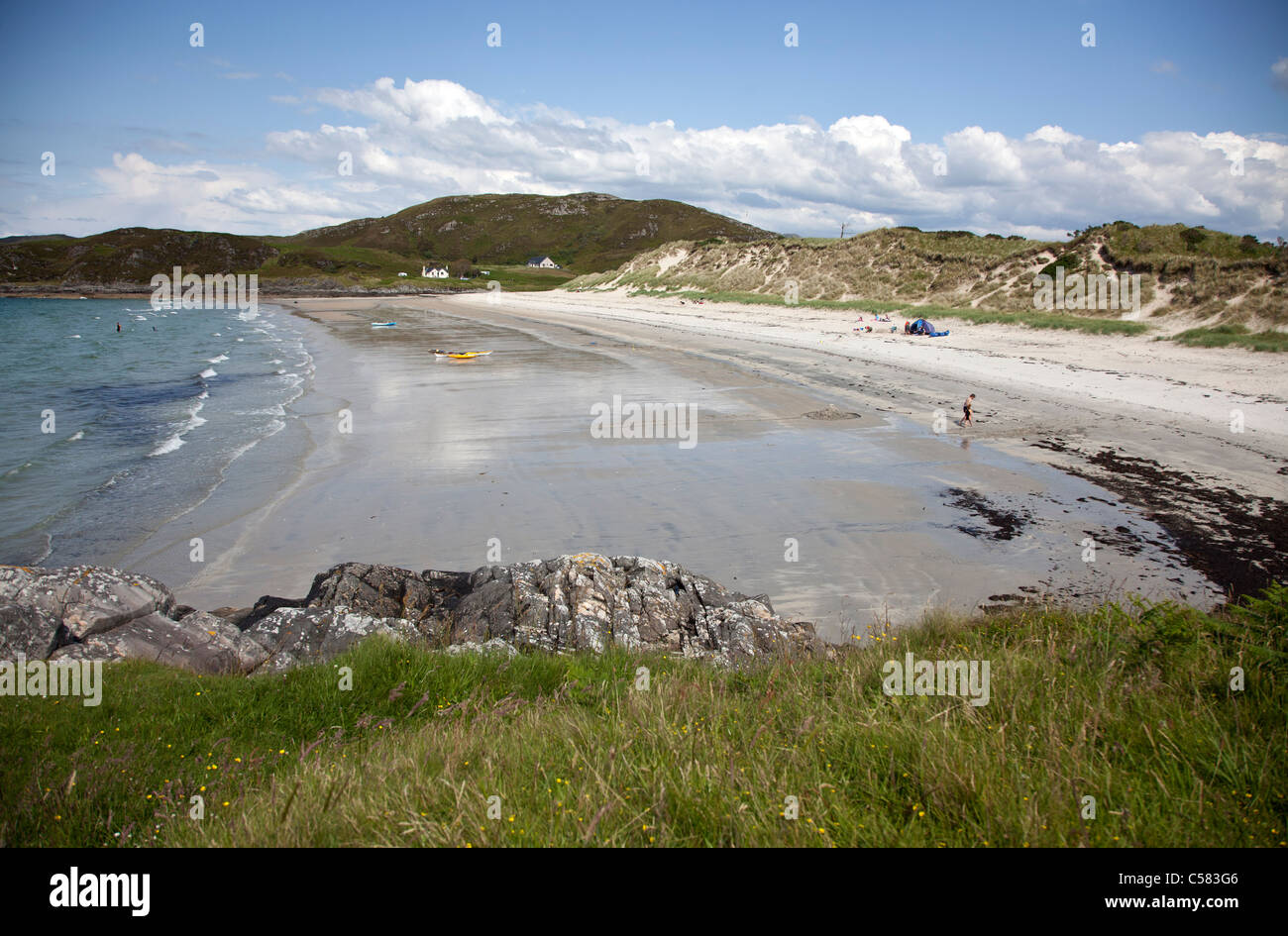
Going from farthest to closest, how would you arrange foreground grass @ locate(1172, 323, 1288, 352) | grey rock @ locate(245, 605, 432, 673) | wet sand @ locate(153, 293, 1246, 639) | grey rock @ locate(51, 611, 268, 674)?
foreground grass @ locate(1172, 323, 1288, 352)
wet sand @ locate(153, 293, 1246, 639)
grey rock @ locate(245, 605, 432, 673)
grey rock @ locate(51, 611, 268, 674)

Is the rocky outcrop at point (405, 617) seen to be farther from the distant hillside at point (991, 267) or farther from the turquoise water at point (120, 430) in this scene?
the distant hillside at point (991, 267)

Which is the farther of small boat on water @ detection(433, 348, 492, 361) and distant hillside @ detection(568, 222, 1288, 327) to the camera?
small boat on water @ detection(433, 348, 492, 361)

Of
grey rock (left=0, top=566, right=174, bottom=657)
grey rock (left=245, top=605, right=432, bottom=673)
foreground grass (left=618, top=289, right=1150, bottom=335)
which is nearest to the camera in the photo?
grey rock (left=0, top=566, right=174, bottom=657)

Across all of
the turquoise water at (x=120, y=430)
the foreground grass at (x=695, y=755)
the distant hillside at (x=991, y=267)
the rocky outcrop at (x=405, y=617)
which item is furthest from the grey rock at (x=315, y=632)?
the distant hillside at (x=991, y=267)

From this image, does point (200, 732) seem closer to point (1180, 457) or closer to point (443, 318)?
point (1180, 457)

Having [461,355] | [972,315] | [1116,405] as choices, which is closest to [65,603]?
[1116,405]

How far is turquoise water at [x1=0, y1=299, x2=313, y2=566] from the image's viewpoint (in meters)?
11.3

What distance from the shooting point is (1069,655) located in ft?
14.4

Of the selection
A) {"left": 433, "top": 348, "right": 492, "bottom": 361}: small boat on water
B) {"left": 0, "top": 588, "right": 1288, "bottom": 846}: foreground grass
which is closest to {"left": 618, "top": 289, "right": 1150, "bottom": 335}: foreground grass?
{"left": 433, "top": 348, "right": 492, "bottom": 361}: small boat on water

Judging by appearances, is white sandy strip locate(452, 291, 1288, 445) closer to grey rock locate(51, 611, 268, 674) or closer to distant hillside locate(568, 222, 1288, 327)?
distant hillside locate(568, 222, 1288, 327)

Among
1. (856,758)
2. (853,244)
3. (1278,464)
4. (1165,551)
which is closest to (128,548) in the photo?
(856,758)

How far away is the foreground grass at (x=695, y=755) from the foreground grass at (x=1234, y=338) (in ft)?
75.2

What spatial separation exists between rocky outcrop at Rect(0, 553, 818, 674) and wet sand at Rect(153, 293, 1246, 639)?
144 centimetres

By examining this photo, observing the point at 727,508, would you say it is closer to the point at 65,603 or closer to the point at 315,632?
the point at 315,632
